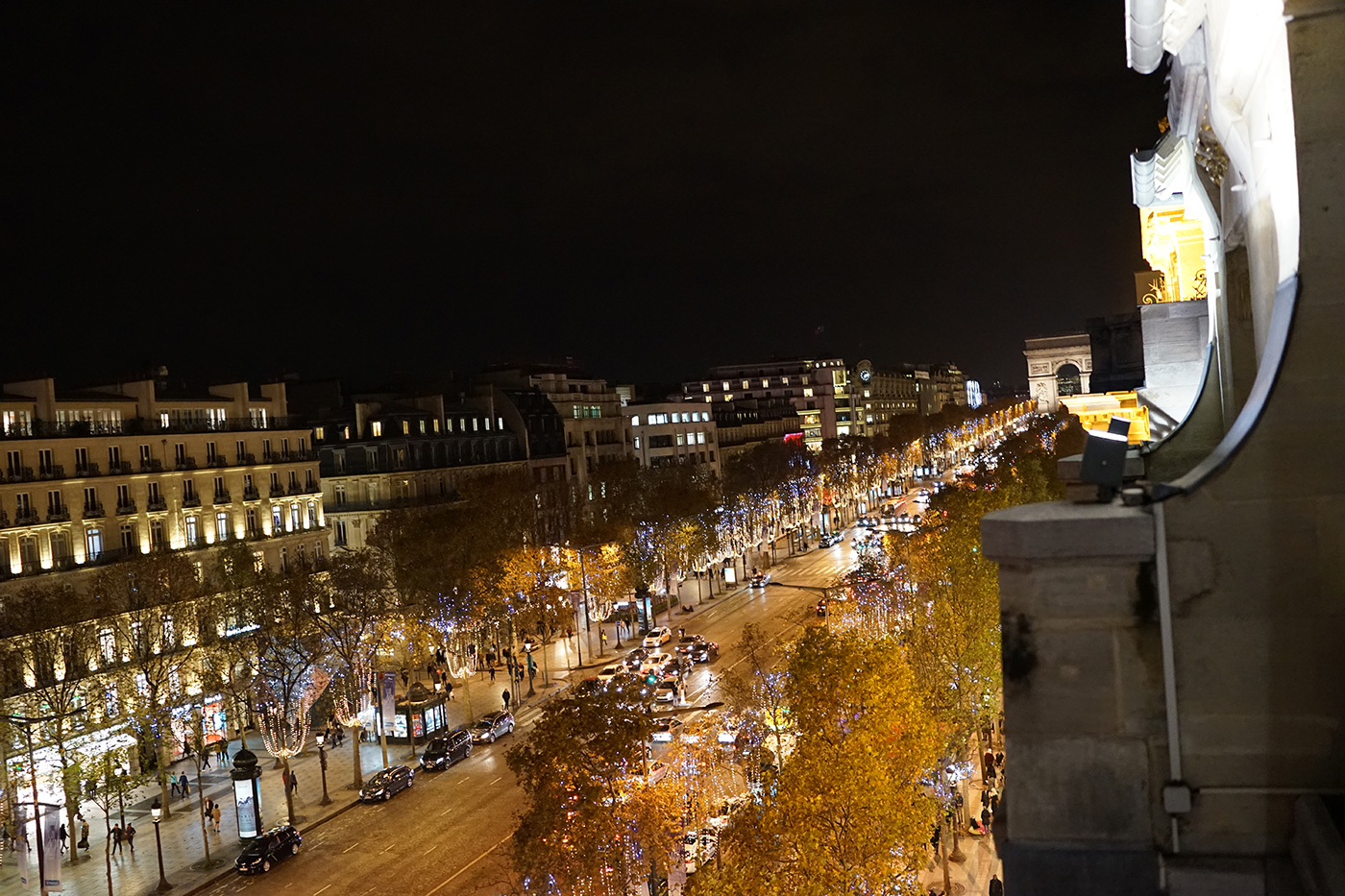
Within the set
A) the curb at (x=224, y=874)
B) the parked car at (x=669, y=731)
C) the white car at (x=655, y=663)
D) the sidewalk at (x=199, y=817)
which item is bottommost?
the sidewalk at (x=199, y=817)

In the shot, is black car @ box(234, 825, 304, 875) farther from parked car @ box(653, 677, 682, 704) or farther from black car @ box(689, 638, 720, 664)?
black car @ box(689, 638, 720, 664)

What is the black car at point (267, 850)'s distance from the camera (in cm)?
3366

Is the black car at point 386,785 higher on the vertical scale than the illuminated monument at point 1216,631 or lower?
lower

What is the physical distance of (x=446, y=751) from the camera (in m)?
43.9

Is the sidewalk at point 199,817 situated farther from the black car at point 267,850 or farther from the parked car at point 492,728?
the parked car at point 492,728

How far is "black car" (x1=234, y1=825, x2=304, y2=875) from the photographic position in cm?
3366

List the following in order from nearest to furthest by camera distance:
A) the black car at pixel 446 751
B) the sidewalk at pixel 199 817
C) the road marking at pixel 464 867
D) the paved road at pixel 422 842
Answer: the road marking at pixel 464 867, the paved road at pixel 422 842, the sidewalk at pixel 199 817, the black car at pixel 446 751

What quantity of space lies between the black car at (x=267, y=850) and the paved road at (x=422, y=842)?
307mm

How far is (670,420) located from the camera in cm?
12756

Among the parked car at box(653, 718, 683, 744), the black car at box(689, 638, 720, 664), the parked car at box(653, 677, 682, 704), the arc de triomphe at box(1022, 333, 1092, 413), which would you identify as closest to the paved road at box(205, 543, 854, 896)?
the parked car at box(653, 677, 682, 704)

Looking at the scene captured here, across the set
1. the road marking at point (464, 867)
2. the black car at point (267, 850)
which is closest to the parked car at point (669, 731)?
the road marking at point (464, 867)

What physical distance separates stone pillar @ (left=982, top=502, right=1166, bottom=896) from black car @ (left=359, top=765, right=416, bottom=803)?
37.5 m

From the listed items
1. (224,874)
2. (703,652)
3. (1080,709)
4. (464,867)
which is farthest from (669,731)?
(1080,709)

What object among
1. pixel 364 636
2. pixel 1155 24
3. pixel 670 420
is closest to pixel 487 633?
pixel 364 636
